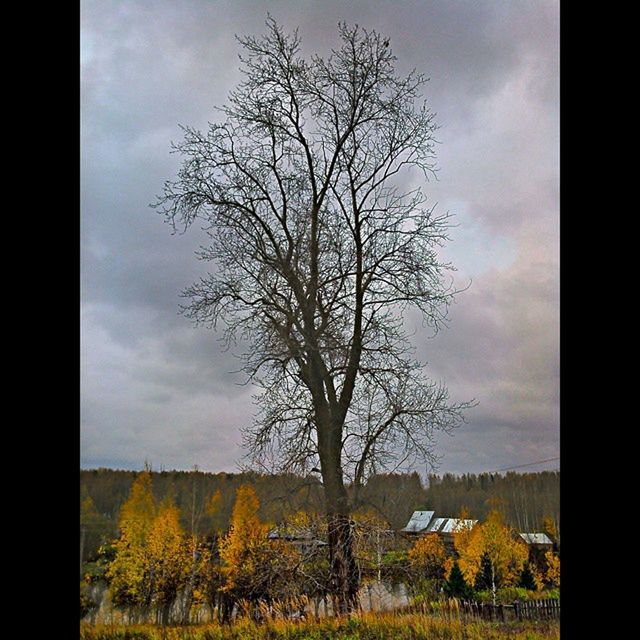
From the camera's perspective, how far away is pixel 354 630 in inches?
122

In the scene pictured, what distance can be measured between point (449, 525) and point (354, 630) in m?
0.62

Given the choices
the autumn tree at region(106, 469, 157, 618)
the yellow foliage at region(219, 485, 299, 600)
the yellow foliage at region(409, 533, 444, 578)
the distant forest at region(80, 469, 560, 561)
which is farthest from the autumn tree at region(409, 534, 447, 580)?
the autumn tree at region(106, 469, 157, 618)

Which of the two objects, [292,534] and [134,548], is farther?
[292,534]

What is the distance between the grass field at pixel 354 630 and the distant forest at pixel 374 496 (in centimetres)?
42

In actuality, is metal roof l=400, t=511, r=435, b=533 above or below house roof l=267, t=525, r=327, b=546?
above

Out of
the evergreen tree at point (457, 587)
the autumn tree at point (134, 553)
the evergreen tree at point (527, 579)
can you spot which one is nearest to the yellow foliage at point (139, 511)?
the autumn tree at point (134, 553)

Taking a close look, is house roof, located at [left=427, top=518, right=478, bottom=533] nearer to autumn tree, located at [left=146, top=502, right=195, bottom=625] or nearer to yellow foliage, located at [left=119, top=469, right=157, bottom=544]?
autumn tree, located at [left=146, top=502, right=195, bottom=625]

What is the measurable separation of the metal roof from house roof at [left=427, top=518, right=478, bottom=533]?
3cm

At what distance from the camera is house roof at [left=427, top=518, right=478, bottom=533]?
10.3ft

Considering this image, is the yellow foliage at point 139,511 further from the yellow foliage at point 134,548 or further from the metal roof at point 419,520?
the metal roof at point 419,520

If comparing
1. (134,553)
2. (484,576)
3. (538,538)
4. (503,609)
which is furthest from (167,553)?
(538,538)

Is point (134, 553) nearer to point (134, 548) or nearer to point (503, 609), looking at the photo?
point (134, 548)
